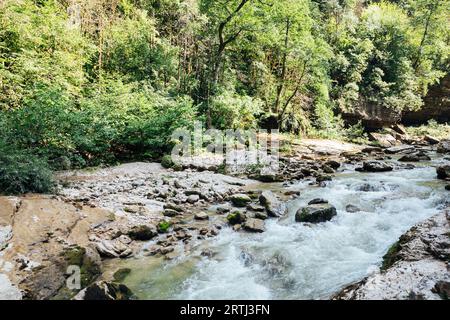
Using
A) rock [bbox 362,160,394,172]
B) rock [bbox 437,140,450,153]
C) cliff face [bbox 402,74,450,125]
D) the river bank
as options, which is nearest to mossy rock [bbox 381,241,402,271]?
the river bank

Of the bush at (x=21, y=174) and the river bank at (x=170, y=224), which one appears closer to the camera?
the river bank at (x=170, y=224)

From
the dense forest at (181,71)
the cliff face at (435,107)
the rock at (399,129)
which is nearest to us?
the dense forest at (181,71)

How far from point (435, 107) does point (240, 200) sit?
2973cm

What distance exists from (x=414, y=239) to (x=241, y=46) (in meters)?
18.6

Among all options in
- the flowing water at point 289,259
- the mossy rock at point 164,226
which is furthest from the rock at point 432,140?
the mossy rock at point 164,226

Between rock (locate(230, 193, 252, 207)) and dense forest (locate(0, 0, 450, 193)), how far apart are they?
4.80 m

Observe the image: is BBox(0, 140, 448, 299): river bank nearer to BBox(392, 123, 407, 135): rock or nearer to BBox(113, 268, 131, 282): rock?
BBox(113, 268, 131, 282): rock

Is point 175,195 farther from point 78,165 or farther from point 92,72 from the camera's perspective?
point 92,72

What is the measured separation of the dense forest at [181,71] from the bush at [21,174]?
0.09ft

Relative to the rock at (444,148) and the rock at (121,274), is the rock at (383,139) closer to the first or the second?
the rock at (444,148)

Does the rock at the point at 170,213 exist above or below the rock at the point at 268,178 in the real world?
below

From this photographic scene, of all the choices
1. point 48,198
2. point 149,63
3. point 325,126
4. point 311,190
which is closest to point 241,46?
point 149,63

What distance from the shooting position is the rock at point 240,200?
9188 millimetres

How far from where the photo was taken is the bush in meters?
6.74
